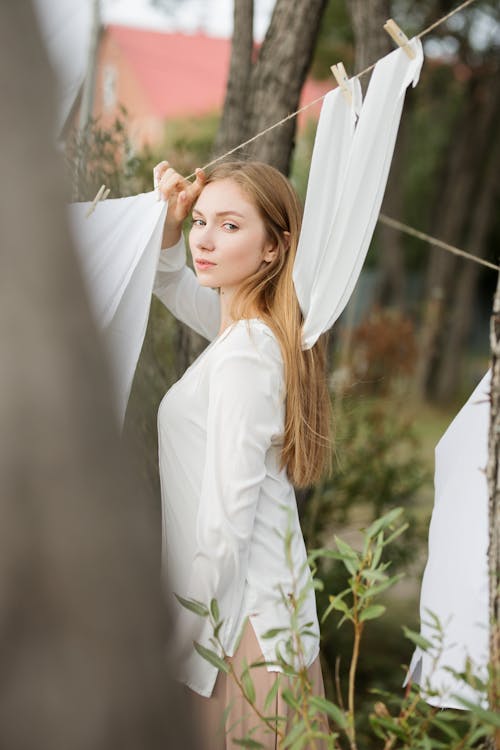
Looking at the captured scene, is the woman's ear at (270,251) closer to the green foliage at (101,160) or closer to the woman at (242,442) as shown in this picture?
the woman at (242,442)

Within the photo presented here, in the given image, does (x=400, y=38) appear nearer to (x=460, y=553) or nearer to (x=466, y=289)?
(x=460, y=553)

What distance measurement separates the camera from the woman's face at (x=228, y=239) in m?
2.05

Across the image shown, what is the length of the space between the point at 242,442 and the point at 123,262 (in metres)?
0.54

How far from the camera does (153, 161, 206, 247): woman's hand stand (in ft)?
7.16

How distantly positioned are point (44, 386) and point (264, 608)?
0.86 metres

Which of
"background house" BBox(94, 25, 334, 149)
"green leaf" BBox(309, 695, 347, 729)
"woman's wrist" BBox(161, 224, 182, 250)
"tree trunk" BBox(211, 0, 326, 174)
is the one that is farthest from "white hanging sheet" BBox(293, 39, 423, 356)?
"background house" BBox(94, 25, 334, 149)

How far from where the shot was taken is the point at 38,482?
1.13m

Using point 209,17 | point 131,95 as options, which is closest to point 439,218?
point 209,17

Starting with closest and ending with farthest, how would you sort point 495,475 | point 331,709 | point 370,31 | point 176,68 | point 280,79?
1. point 331,709
2. point 495,475
3. point 280,79
4. point 370,31
5. point 176,68

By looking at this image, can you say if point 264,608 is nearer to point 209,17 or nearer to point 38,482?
point 38,482

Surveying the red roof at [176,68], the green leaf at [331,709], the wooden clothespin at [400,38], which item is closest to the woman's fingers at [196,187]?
the wooden clothespin at [400,38]

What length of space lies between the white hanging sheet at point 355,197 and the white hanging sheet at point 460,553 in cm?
39

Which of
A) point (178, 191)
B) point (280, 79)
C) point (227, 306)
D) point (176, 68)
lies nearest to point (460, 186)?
point (280, 79)

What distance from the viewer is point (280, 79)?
3137 millimetres
